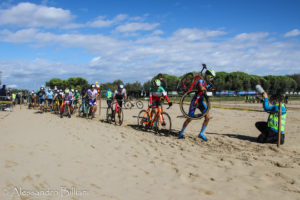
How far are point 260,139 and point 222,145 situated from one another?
1184 mm

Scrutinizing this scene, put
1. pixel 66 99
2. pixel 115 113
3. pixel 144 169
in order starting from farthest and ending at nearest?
1. pixel 66 99
2. pixel 115 113
3. pixel 144 169

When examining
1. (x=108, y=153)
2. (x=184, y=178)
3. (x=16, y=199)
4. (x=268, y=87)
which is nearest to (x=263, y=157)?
(x=184, y=178)

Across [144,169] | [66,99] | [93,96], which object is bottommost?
[144,169]

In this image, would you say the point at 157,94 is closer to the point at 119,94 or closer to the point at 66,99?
the point at 119,94

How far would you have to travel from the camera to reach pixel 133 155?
18.8 ft

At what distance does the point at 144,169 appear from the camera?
473cm

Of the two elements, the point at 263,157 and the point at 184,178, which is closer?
the point at 184,178

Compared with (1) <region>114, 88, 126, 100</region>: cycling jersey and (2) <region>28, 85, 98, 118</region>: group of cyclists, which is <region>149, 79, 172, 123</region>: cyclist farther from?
(2) <region>28, 85, 98, 118</region>: group of cyclists

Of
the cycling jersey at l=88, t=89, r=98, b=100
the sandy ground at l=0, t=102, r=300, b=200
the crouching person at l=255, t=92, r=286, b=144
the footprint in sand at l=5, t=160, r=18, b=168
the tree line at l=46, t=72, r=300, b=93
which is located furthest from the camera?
the tree line at l=46, t=72, r=300, b=93

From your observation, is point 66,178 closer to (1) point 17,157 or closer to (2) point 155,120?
(1) point 17,157

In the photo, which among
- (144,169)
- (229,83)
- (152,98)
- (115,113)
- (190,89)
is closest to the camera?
(144,169)

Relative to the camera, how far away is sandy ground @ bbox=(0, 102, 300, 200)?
361 cm

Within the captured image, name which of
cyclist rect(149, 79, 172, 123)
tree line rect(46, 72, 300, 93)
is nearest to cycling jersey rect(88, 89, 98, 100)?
cyclist rect(149, 79, 172, 123)

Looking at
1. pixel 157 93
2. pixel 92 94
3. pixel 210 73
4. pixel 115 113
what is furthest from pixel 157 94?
pixel 92 94
